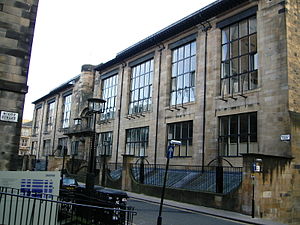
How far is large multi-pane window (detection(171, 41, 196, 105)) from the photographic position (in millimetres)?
25312

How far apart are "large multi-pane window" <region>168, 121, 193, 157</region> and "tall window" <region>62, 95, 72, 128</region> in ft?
83.9

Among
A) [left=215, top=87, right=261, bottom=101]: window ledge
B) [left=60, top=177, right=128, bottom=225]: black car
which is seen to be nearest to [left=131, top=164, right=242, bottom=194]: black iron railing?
[left=215, top=87, right=261, bottom=101]: window ledge

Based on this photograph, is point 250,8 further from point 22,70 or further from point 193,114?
point 22,70

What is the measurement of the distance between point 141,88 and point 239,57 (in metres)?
12.0

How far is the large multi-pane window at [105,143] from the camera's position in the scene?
3431cm

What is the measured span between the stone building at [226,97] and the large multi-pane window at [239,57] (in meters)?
0.07

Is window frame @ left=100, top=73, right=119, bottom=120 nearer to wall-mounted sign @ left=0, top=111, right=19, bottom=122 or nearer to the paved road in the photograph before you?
the paved road

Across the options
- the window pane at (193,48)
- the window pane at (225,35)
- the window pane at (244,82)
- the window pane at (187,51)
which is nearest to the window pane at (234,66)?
the window pane at (244,82)

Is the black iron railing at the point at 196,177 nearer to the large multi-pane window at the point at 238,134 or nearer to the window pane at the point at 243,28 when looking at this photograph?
the large multi-pane window at the point at 238,134

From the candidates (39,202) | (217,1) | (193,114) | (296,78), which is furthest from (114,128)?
(39,202)

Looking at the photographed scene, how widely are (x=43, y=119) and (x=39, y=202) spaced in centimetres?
5259

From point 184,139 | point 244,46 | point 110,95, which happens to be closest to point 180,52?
point 244,46

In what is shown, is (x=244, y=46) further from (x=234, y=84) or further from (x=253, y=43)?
(x=234, y=84)

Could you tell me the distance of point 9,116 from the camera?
1197cm
